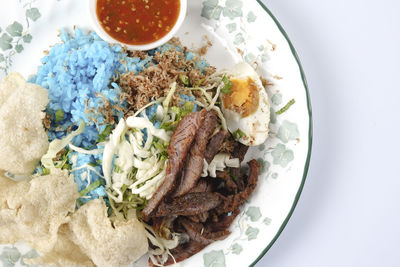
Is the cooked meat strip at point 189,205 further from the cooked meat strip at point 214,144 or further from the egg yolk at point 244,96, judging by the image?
the egg yolk at point 244,96

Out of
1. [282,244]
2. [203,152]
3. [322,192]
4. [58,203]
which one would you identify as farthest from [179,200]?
[322,192]

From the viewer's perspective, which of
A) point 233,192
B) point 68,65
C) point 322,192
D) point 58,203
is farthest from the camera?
point 322,192

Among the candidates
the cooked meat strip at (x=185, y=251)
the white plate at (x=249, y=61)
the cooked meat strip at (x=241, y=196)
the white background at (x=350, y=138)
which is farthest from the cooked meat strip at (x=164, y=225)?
the white background at (x=350, y=138)

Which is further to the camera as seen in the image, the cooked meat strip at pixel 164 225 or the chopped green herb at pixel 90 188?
the cooked meat strip at pixel 164 225

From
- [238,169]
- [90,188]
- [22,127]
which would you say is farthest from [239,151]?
[22,127]

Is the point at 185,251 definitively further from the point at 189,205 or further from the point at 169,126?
the point at 169,126

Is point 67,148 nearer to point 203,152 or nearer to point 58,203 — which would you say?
point 58,203

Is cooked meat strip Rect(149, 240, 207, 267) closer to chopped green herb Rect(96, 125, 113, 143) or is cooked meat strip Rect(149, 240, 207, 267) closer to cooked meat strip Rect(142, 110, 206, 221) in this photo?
cooked meat strip Rect(142, 110, 206, 221)
